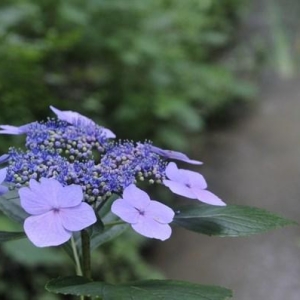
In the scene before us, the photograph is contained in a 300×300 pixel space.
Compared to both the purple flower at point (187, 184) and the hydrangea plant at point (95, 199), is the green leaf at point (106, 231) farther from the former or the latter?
the purple flower at point (187, 184)

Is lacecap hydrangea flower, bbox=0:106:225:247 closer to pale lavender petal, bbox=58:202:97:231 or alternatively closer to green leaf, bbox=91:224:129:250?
pale lavender petal, bbox=58:202:97:231

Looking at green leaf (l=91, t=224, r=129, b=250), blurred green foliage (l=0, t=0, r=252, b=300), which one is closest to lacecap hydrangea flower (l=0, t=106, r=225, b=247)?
green leaf (l=91, t=224, r=129, b=250)

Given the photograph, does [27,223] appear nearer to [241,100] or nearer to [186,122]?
[186,122]

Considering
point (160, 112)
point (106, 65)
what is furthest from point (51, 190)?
point (106, 65)

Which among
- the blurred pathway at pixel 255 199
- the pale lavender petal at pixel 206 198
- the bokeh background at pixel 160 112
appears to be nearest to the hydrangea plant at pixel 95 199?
the pale lavender petal at pixel 206 198

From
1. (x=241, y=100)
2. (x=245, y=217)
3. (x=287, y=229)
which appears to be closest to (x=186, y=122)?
(x=287, y=229)

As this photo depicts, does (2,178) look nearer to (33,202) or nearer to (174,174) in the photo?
(33,202)
